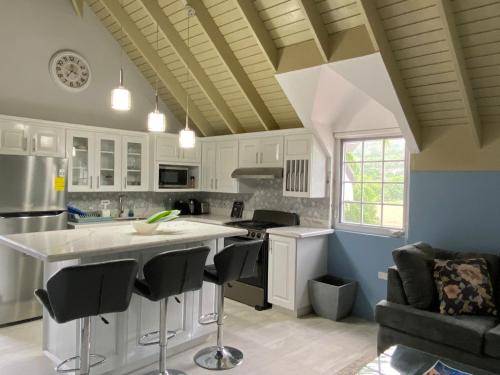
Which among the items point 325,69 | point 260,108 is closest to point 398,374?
point 325,69

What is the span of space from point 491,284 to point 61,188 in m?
4.20

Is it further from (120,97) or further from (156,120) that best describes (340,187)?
(120,97)

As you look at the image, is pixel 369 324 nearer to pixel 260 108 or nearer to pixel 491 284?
pixel 491 284

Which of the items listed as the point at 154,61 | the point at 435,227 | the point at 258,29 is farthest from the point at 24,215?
the point at 435,227

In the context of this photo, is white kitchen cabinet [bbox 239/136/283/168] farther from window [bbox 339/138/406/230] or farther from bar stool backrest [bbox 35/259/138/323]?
bar stool backrest [bbox 35/259/138/323]

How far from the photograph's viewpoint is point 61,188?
4211mm

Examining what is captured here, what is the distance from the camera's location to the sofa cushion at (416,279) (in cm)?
313

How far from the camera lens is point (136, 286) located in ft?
8.63

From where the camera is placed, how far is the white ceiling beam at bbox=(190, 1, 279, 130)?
393cm

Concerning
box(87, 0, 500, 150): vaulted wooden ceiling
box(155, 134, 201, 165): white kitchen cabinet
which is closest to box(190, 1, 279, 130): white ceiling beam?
box(87, 0, 500, 150): vaulted wooden ceiling

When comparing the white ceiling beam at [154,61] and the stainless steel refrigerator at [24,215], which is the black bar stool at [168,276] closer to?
the stainless steel refrigerator at [24,215]

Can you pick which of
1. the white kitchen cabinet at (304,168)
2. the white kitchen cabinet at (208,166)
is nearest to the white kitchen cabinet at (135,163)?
the white kitchen cabinet at (208,166)

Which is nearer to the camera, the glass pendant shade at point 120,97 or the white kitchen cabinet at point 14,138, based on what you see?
the glass pendant shade at point 120,97

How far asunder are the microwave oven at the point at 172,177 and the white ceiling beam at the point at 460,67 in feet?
12.3
